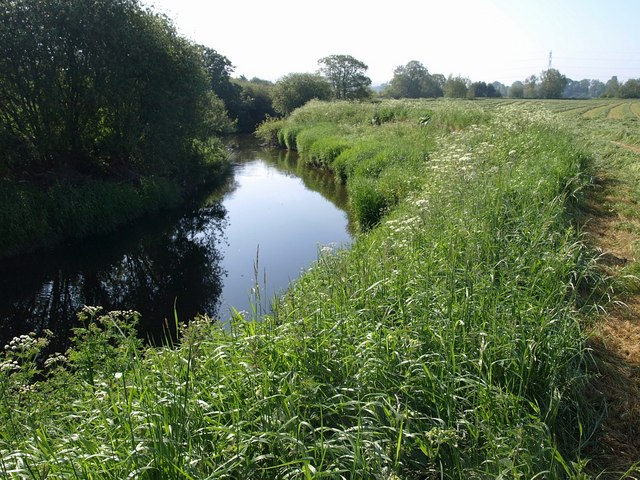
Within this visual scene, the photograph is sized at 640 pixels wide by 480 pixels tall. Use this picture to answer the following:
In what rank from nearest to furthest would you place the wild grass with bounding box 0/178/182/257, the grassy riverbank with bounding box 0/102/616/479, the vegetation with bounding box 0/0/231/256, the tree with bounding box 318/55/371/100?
1. the grassy riverbank with bounding box 0/102/616/479
2. the wild grass with bounding box 0/178/182/257
3. the vegetation with bounding box 0/0/231/256
4. the tree with bounding box 318/55/371/100

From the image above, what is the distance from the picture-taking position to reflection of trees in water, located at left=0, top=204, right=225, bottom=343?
8.10 metres

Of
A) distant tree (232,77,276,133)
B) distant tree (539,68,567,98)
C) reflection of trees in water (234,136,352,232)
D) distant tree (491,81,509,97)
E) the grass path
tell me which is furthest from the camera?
distant tree (491,81,509,97)

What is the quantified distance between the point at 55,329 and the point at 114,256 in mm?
3979

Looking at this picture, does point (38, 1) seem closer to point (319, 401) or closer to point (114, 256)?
point (114, 256)

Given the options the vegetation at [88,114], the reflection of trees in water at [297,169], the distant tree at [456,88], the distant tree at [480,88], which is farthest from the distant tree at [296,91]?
the distant tree at [480,88]

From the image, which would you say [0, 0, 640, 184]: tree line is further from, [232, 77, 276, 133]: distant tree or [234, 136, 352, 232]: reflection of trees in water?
[232, 77, 276, 133]: distant tree

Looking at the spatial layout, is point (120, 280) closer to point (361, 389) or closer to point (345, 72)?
point (361, 389)

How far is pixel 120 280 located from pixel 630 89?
2743 inches

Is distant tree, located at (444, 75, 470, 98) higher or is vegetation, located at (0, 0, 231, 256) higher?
distant tree, located at (444, 75, 470, 98)

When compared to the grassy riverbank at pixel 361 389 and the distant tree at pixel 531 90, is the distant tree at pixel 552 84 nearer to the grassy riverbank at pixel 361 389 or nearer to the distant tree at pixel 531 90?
the distant tree at pixel 531 90

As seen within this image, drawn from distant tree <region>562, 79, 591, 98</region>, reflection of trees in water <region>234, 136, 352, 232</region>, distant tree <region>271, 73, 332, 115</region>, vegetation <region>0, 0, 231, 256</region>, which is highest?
distant tree <region>562, 79, 591, 98</region>

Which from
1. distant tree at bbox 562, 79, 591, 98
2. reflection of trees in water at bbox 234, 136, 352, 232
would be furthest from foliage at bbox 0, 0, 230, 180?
distant tree at bbox 562, 79, 591, 98

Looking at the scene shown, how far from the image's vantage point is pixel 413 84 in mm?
82562

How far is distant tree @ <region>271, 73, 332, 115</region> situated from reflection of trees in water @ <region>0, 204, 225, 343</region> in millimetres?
30449
